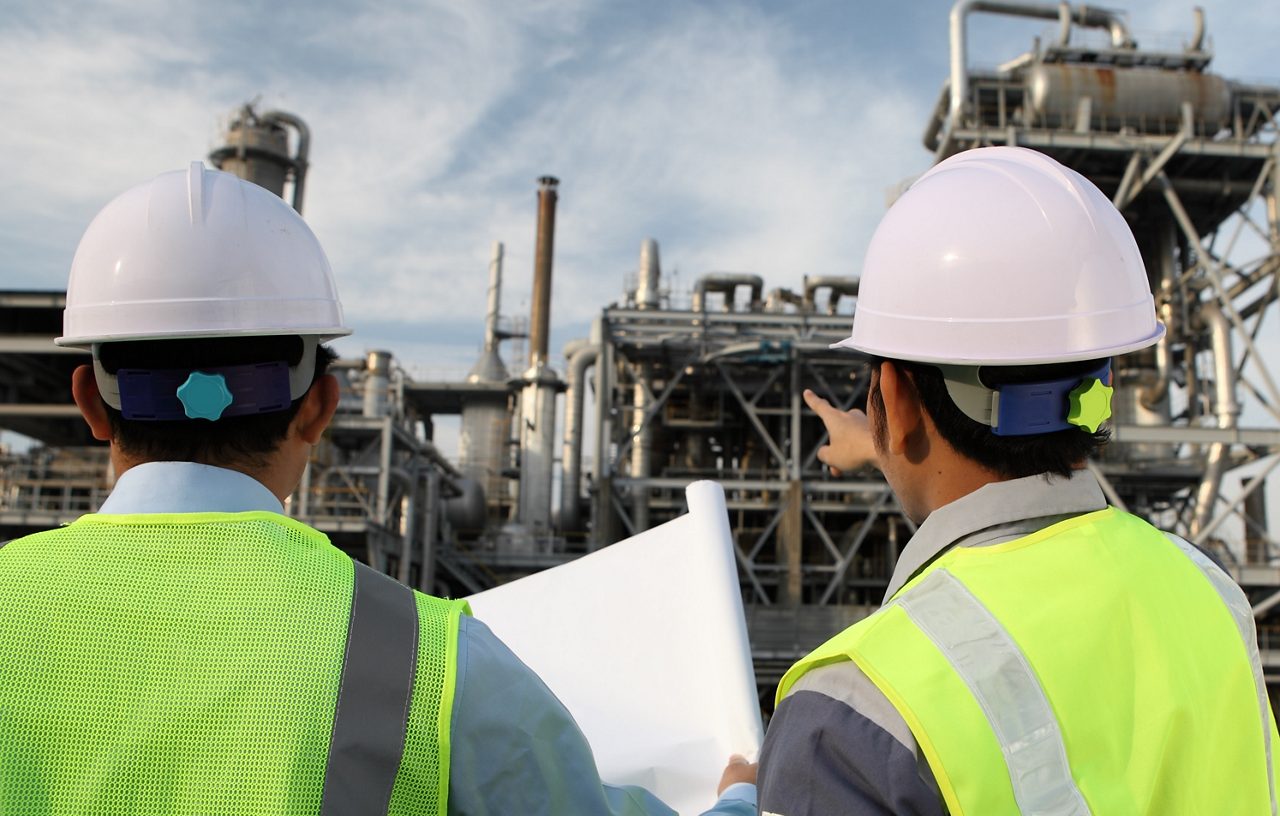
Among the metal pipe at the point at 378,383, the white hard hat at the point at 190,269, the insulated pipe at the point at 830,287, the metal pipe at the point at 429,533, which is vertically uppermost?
the insulated pipe at the point at 830,287

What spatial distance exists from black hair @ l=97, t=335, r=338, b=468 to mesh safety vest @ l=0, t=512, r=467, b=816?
0.24 meters

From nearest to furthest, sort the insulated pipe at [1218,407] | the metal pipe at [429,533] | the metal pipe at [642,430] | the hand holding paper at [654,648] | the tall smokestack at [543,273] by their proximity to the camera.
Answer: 1. the hand holding paper at [654,648]
2. the insulated pipe at [1218,407]
3. the metal pipe at [642,430]
4. the metal pipe at [429,533]
5. the tall smokestack at [543,273]

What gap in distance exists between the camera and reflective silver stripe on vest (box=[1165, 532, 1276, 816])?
5.02 ft

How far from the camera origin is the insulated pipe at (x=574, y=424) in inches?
1198

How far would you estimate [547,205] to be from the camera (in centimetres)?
3591

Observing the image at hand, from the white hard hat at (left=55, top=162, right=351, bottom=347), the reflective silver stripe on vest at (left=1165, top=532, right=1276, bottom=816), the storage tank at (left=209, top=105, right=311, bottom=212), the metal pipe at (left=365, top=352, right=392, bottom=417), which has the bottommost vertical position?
the reflective silver stripe on vest at (left=1165, top=532, right=1276, bottom=816)

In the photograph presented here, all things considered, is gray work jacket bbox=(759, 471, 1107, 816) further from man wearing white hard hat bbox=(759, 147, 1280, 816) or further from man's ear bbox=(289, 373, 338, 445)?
man's ear bbox=(289, 373, 338, 445)

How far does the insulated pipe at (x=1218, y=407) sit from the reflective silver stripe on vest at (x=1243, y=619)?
21.4 meters

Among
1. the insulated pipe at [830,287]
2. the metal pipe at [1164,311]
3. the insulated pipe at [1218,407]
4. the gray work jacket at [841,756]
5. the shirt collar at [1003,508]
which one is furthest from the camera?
the insulated pipe at [830,287]

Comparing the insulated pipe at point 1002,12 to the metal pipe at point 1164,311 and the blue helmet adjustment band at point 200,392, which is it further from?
the blue helmet adjustment band at point 200,392

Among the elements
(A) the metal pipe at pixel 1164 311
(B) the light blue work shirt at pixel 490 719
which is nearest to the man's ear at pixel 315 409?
(B) the light blue work shirt at pixel 490 719

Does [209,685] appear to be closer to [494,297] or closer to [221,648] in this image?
[221,648]

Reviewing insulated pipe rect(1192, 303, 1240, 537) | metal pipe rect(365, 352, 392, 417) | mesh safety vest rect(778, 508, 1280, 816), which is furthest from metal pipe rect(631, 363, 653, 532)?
mesh safety vest rect(778, 508, 1280, 816)

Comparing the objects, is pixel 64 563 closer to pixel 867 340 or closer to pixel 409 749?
pixel 409 749
